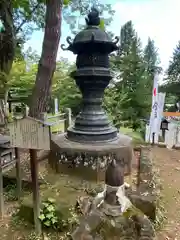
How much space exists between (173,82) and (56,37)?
20.8 m

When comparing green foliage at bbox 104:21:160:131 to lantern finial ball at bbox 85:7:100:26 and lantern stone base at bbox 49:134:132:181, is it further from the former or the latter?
lantern stone base at bbox 49:134:132:181

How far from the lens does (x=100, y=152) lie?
3.29m

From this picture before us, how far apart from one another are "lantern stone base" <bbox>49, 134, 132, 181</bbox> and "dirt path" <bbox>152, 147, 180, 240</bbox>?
2.35 feet

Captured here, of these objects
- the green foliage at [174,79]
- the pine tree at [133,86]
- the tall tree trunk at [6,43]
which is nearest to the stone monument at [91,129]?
the tall tree trunk at [6,43]

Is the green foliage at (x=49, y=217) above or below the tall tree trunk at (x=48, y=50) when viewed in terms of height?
Result: below

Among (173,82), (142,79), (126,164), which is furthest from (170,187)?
(173,82)

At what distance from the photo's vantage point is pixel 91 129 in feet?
12.2

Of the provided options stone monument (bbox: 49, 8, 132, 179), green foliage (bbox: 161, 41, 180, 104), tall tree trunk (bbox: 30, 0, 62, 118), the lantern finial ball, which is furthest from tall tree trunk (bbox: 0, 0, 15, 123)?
green foliage (bbox: 161, 41, 180, 104)

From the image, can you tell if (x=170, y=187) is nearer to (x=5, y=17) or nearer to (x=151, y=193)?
(x=151, y=193)

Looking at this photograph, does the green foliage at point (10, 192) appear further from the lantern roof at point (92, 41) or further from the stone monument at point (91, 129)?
the lantern roof at point (92, 41)

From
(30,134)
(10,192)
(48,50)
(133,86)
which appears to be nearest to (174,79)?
(133,86)

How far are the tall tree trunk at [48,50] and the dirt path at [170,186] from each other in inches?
117

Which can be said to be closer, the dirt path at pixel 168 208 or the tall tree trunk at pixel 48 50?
the dirt path at pixel 168 208

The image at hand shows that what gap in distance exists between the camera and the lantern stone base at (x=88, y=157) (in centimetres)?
329
